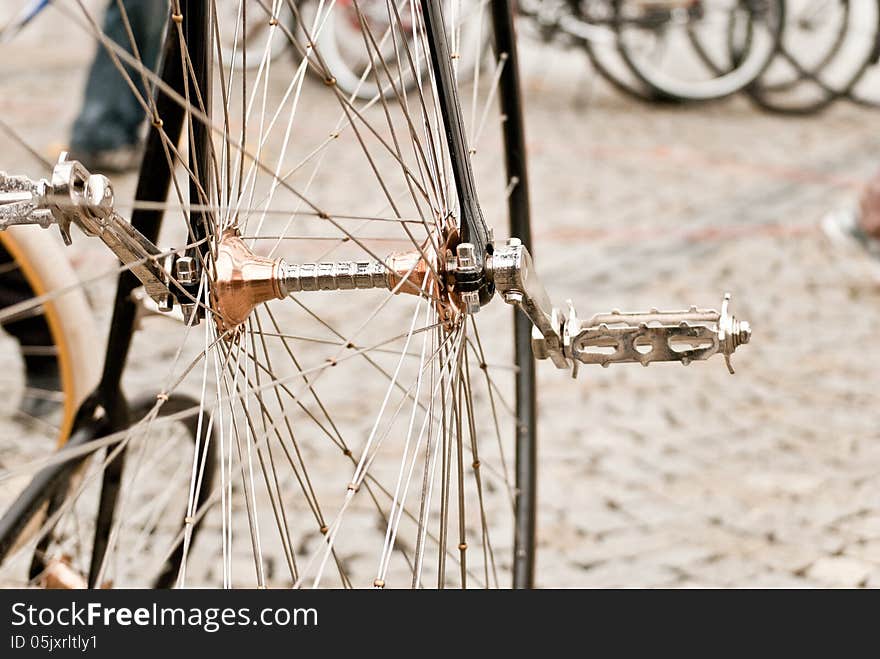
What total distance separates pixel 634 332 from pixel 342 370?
207 cm

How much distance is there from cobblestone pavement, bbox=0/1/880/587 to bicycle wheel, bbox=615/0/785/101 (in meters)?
0.21

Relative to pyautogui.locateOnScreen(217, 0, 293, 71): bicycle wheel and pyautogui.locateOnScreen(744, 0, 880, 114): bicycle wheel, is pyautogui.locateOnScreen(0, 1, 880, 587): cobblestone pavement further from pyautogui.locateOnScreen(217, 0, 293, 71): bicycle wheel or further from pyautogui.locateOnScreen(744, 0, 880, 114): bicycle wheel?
pyautogui.locateOnScreen(217, 0, 293, 71): bicycle wheel

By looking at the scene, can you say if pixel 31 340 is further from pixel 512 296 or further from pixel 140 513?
pixel 512 296

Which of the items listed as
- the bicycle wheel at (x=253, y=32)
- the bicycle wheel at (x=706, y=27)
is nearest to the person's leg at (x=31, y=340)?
the bicycle wheel at (x=253, y=32)

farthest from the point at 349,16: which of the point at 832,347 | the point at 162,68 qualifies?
the point at 162,68

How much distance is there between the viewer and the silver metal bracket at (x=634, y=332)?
1411mm

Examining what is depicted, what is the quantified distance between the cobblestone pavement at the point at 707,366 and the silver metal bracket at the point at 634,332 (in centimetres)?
110

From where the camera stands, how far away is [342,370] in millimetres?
3428

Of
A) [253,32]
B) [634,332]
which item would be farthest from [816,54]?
[634,332]

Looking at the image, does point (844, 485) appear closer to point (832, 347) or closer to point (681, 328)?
point (832, 347)

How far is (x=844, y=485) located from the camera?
279cm

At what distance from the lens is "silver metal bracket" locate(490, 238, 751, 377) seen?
1.41 metres

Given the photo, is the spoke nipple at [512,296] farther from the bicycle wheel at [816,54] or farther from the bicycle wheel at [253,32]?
the bicycle wheel at [816,54]

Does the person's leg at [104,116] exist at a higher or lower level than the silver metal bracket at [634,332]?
higher
